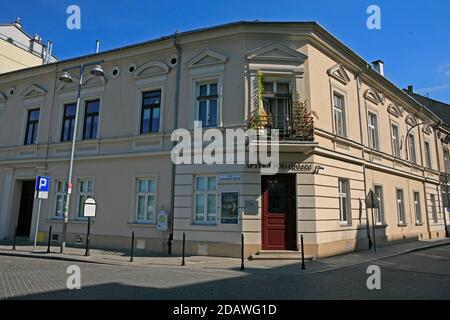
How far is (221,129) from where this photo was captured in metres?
12.7

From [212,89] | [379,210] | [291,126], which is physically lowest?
[379,210]

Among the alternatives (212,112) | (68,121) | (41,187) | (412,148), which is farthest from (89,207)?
(412,148)

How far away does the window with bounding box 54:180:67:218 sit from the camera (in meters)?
16.0

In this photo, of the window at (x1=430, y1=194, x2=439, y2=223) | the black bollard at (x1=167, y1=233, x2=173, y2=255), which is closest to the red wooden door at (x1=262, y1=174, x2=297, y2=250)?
the black bollard at (x1=167, y1=233, x2=173, y2=255)

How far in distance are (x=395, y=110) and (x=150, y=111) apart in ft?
47.4

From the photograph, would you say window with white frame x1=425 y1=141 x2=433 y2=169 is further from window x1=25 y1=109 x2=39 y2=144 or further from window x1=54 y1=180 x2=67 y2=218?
window x1=25 y1=109 x2=39 y2=144

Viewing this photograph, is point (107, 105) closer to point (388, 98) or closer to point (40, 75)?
point (40, 75)

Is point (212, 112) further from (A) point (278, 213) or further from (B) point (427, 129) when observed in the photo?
(B) point (427, 129)

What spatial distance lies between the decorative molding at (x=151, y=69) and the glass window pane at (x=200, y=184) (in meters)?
4.90

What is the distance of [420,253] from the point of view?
14.6 metres

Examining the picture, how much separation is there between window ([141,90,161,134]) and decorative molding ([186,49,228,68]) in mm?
2063

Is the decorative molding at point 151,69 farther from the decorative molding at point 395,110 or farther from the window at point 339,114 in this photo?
the decorative molding at point 395,110

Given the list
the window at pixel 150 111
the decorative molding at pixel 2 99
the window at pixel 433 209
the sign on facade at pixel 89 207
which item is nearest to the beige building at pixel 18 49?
the decorative molding at pixel 2 99
